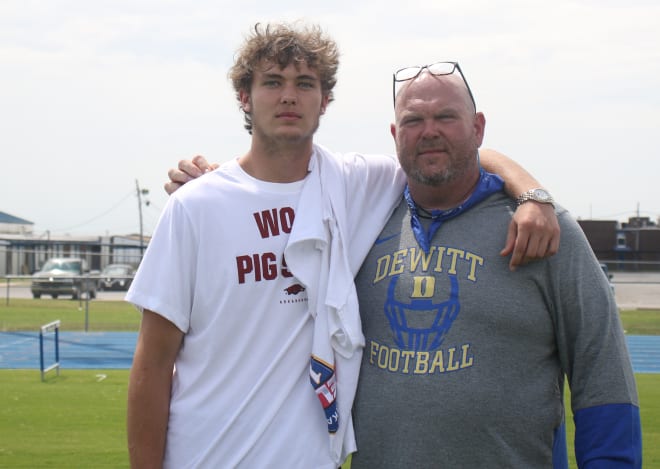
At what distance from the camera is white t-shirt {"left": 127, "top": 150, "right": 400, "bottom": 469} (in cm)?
303

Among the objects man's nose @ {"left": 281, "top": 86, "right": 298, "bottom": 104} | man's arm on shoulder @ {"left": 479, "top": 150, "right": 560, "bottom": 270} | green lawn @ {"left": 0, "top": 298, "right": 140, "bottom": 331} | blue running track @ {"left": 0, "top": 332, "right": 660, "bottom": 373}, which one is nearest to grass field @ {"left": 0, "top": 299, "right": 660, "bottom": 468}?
blue running track @ {"left": 0, "top": 332, "right": 660, "bottom": 373}

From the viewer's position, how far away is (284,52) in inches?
126

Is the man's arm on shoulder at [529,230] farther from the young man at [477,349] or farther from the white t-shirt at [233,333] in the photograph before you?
the white t-shirt at [233,333]

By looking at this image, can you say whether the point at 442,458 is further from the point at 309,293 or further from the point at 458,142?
the point at 458,142

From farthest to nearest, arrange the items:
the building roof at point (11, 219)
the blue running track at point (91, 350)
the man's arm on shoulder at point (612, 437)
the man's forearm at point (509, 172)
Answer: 1. the building roof at point (11, 219)
2. the blue running track at point (91, 350)
3. the man's forearm at point (509, 172)
4. the man's arm on shoulder at point (612, 437)

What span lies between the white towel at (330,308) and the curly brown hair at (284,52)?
1.60ft

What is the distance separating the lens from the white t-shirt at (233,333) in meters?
3.03

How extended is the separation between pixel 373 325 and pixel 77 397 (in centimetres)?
888

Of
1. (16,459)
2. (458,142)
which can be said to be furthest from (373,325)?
(16,459)

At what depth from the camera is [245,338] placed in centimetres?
306

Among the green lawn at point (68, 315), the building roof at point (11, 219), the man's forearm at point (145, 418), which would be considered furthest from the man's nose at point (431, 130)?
the building roof at point (11, 219)

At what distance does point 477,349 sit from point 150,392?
1175 mm

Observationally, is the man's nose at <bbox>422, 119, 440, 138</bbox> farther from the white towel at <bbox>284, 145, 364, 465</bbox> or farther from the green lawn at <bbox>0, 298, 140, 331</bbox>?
the green lawn at <bbox>0, 298, 140, 331</bbox>

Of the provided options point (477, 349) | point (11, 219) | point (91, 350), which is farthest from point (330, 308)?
point (11, 219)
